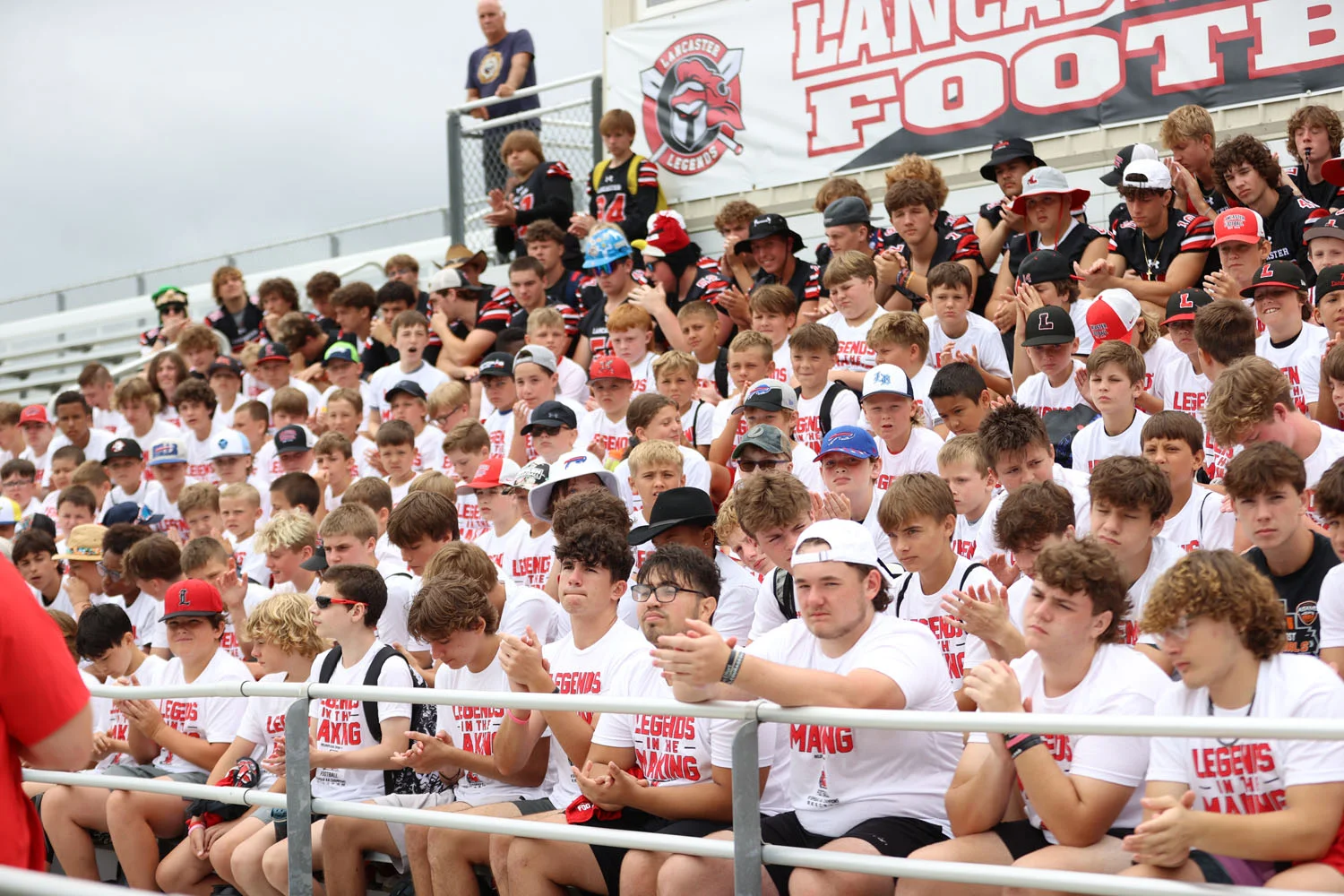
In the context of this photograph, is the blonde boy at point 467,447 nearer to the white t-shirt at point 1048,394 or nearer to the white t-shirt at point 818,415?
the white t-shirt at point 818,415

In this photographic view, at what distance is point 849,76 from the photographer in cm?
1065

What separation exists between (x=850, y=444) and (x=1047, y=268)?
223 centimetres

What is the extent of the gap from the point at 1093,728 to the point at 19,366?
20.0m

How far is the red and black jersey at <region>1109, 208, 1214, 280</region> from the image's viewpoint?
7363 millimetres

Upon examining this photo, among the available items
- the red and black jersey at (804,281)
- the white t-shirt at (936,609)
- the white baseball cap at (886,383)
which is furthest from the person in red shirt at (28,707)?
the red and black jersey at (804,281)

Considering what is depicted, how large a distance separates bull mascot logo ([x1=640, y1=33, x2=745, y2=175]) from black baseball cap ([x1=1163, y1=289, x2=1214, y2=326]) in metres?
5.18

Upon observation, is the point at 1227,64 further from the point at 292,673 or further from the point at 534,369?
the point at 292,673

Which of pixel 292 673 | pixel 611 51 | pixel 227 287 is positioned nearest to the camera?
pixel 292 673

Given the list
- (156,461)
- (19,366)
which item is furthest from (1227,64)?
(19,366)

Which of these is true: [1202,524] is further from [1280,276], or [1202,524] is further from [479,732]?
[479,732]

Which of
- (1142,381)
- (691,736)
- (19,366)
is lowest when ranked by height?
(691,736)

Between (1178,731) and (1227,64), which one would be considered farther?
(1227,64)

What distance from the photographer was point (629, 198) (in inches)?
437

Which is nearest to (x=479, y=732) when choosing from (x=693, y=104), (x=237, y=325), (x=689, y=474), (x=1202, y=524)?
(x=689, y=474)
